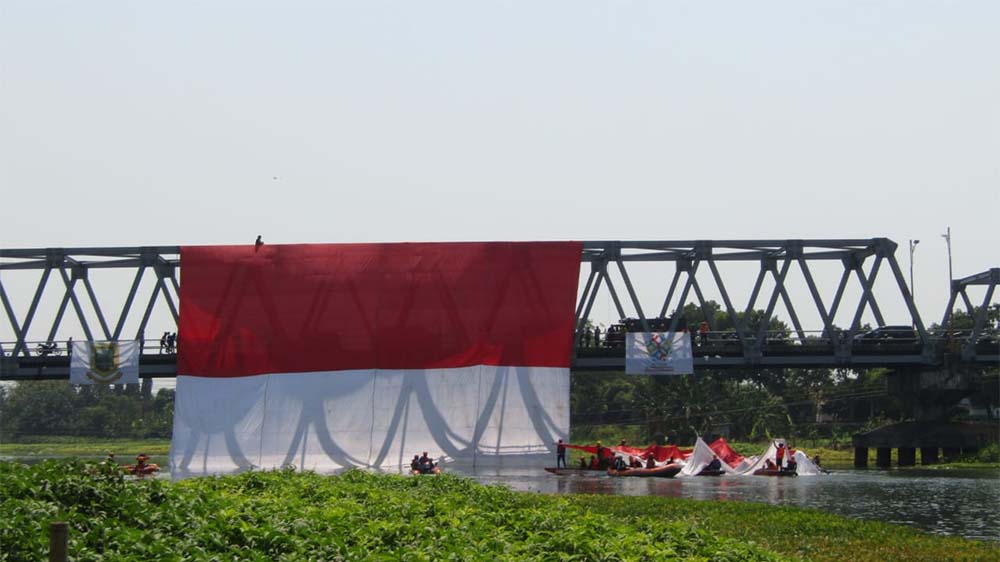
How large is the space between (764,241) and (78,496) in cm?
4470

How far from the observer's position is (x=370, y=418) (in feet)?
180

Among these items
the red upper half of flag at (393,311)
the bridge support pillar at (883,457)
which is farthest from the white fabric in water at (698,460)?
the bridge support pillar at (883,457)

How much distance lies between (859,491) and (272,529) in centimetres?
3296

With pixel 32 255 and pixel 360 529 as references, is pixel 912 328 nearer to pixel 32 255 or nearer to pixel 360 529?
pixel 32 255

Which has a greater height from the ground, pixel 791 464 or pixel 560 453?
pixel 560 453

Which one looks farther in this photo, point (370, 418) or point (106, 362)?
point (106, 362)

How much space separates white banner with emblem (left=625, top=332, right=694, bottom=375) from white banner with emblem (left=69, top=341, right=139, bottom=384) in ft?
76.8

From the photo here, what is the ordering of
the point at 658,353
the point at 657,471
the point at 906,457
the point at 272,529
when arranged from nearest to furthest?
the point at 272,529 < the point at 657,471 < the point at 658,353 < the point at 906,457

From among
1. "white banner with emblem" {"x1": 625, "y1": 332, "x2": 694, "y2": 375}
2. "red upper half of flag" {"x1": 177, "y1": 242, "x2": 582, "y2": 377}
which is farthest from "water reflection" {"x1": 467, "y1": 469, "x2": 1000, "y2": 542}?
"red upper half of flag" {"x1": 177, "y1": 242, "x2": 582, "y2": 377}

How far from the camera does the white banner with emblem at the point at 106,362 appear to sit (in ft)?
195

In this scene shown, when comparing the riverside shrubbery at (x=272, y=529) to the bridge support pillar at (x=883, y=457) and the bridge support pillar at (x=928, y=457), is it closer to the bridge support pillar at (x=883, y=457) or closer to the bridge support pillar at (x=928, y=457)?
the bridge support pillar at (x=928, y=457)

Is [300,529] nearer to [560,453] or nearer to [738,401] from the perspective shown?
[560,453]

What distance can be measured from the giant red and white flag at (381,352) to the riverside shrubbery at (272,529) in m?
32.8

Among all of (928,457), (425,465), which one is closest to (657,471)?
(425,465)
